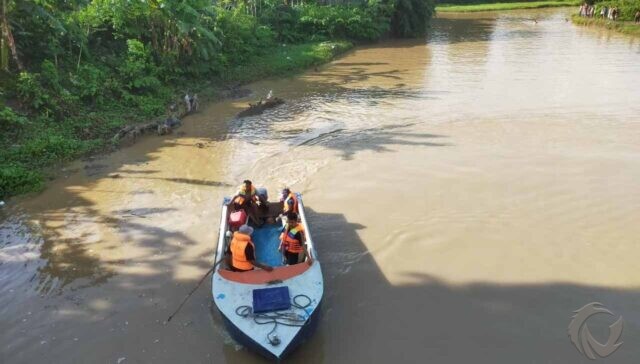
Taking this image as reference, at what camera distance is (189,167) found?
1184cm

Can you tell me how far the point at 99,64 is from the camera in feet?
52.1

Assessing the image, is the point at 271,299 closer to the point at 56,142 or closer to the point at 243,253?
the point at 243,253

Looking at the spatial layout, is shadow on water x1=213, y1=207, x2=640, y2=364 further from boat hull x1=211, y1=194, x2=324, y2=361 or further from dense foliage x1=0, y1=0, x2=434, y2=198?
dense foliage x1=0, y1=0, x2=434, y2=198

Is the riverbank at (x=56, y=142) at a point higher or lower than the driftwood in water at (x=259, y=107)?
higher

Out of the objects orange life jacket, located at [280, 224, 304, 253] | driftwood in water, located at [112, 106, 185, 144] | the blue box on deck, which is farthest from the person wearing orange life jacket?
driftwood in water, located at [112, 106, 185, 144]

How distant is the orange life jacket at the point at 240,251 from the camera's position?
6.75m

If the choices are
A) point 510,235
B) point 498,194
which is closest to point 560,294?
point 510,235

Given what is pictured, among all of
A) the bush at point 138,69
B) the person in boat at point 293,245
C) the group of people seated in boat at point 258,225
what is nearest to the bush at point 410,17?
the bush at point 138,69

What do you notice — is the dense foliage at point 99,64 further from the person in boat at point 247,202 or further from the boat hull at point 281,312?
the boat hull at point 281,312

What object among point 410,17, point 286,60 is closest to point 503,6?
point 410,17

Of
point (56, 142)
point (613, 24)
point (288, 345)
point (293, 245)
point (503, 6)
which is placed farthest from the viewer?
point (503, 6)

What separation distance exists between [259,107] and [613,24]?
28434 mm

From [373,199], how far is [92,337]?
5504 mm

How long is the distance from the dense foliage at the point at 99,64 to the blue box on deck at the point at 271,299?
21.8 feet
